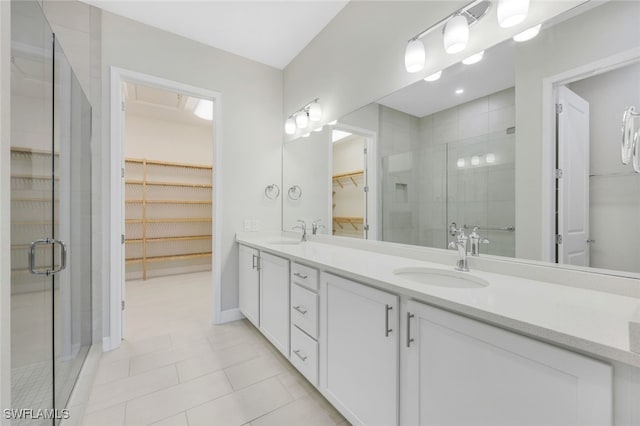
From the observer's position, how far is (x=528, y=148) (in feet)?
3.76

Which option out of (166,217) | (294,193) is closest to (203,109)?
(166,217)

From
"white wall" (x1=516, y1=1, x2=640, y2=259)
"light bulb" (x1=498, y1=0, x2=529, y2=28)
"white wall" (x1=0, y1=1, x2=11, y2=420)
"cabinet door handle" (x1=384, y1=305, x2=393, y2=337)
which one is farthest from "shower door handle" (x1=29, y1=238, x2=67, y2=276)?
"light bulb" (x1=498, y1=0, x2=529, y2=28)

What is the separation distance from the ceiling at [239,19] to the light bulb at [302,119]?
0.68 meters

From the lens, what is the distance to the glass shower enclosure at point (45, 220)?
1.00 meters

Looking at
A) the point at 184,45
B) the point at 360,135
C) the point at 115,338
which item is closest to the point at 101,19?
the point at 184,45

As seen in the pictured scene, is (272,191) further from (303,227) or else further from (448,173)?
(448,173)

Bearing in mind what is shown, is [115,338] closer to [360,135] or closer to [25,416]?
[25,416]

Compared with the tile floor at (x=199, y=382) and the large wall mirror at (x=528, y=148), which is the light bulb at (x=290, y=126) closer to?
the large wall mirror at (x=528, y=148)

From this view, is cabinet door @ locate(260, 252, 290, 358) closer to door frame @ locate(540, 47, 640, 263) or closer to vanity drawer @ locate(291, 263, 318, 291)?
vanity drawer @ locate(291, 263, 318, 291)

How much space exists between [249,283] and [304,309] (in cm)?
97

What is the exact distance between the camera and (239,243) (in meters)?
2.60

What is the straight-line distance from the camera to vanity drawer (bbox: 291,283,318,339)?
1.47 m

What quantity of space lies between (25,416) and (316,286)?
4.23ft

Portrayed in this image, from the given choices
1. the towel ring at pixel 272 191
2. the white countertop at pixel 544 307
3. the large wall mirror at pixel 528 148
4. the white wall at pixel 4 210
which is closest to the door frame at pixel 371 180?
the large wall mirror at pixel 528 148
